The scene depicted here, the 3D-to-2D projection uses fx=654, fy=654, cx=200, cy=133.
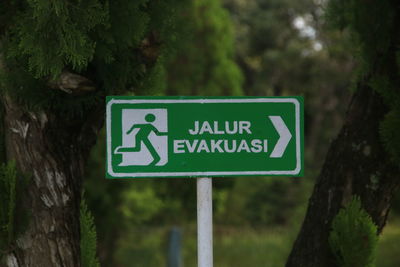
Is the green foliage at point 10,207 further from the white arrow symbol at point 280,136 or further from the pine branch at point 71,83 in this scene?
the white arrow symbol at point 280,136

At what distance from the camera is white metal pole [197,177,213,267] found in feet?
7.22

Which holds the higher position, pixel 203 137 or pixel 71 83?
pixel 71 83

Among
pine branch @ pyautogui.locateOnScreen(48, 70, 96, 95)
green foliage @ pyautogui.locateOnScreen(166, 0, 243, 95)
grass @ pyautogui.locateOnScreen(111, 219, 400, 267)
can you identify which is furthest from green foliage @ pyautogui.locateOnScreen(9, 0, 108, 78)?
grass @ pyautogui.locateOnScreen(111, 219, 400, 267)

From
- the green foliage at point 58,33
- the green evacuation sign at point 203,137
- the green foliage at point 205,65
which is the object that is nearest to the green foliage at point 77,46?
the green foliage at point 58,33

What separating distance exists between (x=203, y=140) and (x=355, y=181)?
0.82m

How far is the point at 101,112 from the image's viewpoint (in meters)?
2.55

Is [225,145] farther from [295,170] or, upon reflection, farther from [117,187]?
[117,187]

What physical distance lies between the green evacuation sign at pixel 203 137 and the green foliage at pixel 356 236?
0.43m

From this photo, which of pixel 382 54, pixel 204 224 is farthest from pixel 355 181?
pixel 204 224

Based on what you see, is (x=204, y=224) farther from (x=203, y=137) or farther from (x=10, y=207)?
(x=10, y=207)

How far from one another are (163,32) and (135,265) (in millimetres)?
8144

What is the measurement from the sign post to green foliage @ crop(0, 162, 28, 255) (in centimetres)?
37

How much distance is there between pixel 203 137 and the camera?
2.22 m

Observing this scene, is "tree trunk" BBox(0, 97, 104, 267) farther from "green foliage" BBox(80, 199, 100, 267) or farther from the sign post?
the sign post
